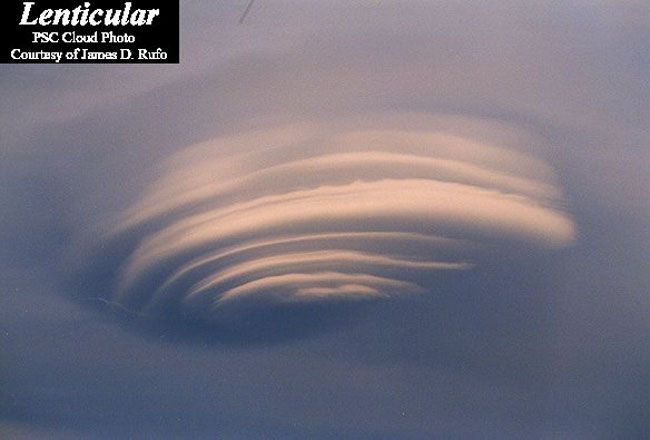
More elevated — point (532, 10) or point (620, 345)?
point (532, 10)

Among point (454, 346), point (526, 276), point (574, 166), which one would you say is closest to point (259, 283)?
point (454, 346)

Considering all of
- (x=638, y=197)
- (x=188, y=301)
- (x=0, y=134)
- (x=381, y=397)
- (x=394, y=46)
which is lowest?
(x=381, y=397)

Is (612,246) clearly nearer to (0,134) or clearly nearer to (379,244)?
(379,244)

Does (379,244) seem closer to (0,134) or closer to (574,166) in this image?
(574,166)

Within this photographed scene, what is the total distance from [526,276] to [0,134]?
175cm

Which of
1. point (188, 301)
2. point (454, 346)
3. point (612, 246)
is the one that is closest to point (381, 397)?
point (454, 346)

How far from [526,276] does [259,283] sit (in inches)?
33.6

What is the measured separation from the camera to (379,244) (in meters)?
2.29

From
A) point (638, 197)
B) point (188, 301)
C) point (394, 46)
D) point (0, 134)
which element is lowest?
point (188, 301)

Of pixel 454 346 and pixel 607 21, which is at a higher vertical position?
pixel 607 21

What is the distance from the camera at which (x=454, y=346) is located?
91.0 inches

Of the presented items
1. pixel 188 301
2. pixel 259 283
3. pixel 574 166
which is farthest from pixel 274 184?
pixel 574 166

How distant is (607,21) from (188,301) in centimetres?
162

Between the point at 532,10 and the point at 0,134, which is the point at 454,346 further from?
the point at 0,134
